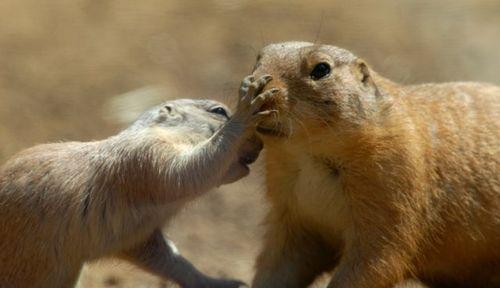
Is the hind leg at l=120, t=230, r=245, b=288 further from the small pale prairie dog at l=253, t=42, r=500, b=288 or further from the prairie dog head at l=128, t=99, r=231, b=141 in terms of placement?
the prairie dog head at l=128, t=99, r=231, b=141

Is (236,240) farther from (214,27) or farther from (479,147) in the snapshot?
(479,147)

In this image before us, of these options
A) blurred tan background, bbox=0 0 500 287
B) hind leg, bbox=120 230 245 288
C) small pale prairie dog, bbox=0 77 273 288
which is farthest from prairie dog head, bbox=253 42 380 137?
blurred tan background, bbox=0 0 500 287

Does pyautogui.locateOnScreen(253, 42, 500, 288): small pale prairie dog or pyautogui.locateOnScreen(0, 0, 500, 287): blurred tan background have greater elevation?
pyautogui.locateOnScreen(253, 42, 500, 288): small pale prairie dog

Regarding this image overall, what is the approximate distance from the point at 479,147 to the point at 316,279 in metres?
1.43

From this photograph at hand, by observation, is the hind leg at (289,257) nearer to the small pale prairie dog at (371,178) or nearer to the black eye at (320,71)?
the small pale prairie dog at (371,178)

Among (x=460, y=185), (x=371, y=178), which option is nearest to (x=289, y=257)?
(x=371, y=178)

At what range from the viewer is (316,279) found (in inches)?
305

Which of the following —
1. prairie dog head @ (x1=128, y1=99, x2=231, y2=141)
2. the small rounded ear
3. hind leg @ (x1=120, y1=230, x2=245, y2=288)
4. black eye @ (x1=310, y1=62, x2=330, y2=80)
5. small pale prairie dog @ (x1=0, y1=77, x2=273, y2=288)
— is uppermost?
black eye @ (x1=310, y1=62, x2=330, y2=80)

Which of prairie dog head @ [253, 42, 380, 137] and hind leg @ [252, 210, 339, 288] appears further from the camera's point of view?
hind leg @ [252, 210, 339, 288]

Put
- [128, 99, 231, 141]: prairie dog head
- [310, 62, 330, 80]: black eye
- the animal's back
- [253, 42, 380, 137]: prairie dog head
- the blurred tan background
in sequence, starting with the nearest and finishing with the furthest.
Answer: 1. [253, 42, 380, 137]: prairie dog head
2. [310, 62, 330, 80]: black eye
3. the animal's back
4. [128, 99, 231, 141]: prairie dog head
5. the blurred tan background

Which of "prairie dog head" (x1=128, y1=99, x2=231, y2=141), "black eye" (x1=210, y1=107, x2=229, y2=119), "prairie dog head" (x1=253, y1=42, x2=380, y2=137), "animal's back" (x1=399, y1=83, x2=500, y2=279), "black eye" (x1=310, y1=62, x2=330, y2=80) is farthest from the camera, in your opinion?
"black eye" (x1=210, y1=107, x2=229, y2=119)

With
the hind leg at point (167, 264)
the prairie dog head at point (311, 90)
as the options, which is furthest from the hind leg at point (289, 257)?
the prairie dog head at point (311, 90)

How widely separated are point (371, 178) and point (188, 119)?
51.9 inches

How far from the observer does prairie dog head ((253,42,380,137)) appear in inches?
256
